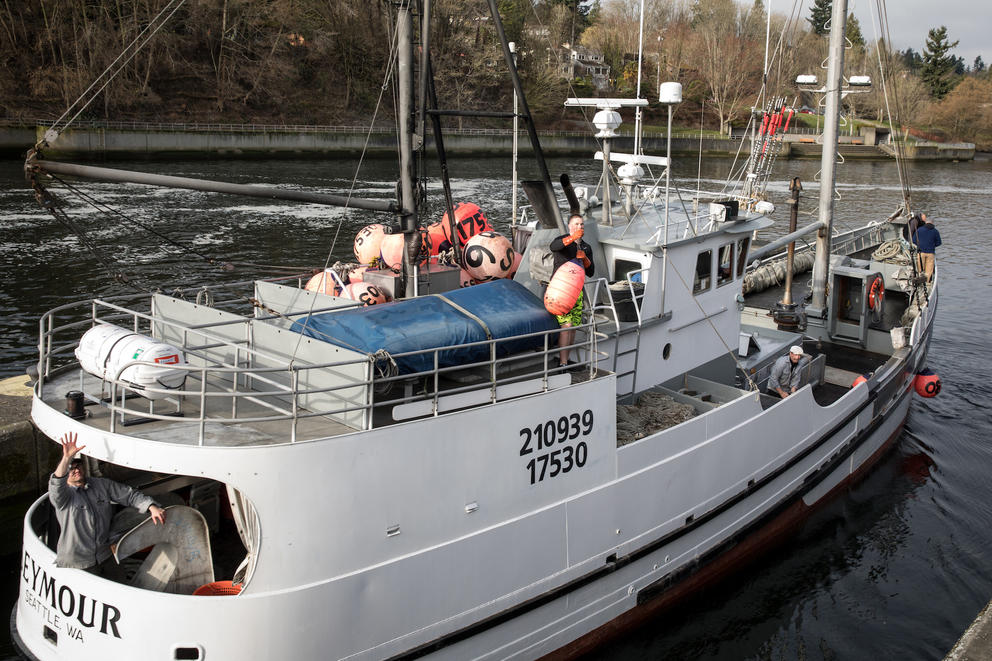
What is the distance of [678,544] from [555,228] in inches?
168

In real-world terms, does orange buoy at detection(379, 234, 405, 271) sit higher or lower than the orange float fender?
higher

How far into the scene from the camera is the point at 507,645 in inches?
321

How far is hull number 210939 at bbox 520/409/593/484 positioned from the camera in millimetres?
8133

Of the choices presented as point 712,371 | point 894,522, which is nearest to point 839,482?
point 894,522

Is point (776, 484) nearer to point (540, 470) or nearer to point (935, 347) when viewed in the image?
point (540, 470)

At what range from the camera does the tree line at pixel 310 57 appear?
54469 mm

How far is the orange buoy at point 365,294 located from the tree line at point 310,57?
134 ft

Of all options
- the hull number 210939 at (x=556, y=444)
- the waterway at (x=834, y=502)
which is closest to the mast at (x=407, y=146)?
the waterway at (x=834, y=502)

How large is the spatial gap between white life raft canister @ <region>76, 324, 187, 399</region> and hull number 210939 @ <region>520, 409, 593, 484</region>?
3.37m

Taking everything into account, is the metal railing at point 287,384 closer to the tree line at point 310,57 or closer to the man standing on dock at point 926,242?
the man standing on dock at point 926,242

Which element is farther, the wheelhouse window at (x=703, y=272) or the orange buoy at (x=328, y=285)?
the wheelhouse window at (x=703, y=272)

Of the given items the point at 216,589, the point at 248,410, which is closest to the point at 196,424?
the point at 248,410

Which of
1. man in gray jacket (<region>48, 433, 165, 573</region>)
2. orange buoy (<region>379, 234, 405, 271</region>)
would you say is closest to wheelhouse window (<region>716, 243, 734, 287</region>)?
orange buoy (<region>379, 234, 405, 271</region>)

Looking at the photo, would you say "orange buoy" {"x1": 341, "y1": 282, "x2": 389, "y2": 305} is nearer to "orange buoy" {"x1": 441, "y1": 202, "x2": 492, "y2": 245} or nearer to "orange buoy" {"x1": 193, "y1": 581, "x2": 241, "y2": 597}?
"orange buoy" {"x1": 441, "y1": 202, "x2": 492, "y2": 245}
